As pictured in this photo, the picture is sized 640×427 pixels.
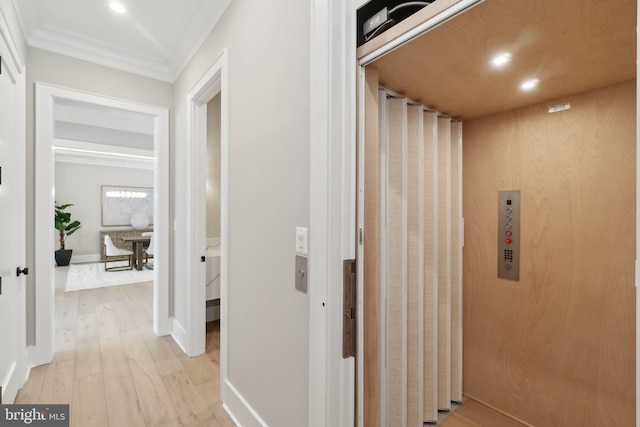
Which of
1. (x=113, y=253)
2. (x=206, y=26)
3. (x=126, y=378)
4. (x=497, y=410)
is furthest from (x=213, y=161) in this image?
(x=113, y=253)

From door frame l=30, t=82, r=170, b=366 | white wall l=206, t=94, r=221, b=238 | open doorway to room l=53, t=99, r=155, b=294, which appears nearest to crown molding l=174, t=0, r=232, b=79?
white wall l=206, t=94, r=221, b=238

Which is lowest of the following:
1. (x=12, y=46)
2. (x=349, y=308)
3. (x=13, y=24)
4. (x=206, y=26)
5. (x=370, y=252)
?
(x=349, y=308)

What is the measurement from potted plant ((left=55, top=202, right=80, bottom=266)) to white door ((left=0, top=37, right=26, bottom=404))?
529 cm

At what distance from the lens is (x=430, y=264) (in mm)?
1687

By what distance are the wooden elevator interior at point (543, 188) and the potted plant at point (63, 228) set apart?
7.72 m

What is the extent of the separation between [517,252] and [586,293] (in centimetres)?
35

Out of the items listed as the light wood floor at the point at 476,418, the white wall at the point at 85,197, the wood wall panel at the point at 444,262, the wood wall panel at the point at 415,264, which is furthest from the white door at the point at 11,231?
the white wall at the point at 85,197

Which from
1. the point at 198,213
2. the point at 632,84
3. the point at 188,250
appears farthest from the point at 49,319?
the point at 632,84

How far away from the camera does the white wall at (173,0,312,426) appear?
1291 mm

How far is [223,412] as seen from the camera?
187 centimetres

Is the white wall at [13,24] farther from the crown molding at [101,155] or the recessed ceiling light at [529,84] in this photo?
the crown molding at [101,155]

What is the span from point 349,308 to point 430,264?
31.2 inches

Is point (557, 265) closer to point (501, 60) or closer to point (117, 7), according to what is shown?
point (501, 60)

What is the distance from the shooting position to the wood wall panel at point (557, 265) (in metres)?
1.38
